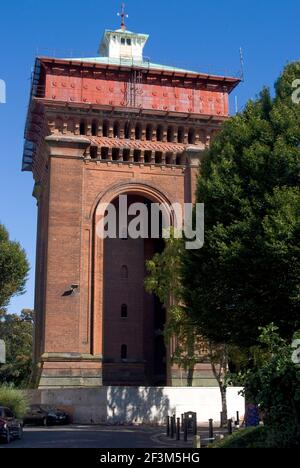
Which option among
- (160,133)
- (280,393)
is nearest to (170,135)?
(160,133)

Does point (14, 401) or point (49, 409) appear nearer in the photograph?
point (14, 401)

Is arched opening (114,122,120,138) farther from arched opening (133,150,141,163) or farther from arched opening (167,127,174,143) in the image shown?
arched opening (167,127,174,143)

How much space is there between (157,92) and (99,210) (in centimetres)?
896

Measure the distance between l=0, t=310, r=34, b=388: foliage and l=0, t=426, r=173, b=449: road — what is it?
33.2 meters

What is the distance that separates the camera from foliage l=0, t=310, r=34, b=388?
206ft

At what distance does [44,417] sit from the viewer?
1334 inches

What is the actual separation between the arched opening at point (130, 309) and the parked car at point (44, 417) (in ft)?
30.2

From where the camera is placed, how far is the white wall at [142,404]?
33906mm

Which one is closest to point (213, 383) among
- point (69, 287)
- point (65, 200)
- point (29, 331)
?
point (69, 287)

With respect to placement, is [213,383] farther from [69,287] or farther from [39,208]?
[39,208]

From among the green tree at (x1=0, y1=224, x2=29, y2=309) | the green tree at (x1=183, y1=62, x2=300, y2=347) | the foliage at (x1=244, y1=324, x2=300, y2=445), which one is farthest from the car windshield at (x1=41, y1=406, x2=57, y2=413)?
the foliage at (x1=244, y1=324, x2=300, y2=445)

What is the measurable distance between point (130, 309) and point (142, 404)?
11520 mm

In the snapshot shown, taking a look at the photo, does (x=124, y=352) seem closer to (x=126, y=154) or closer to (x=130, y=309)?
(x=130, y=309)

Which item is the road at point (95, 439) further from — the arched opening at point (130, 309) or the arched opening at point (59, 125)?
the arched opening at point (59, 125)
